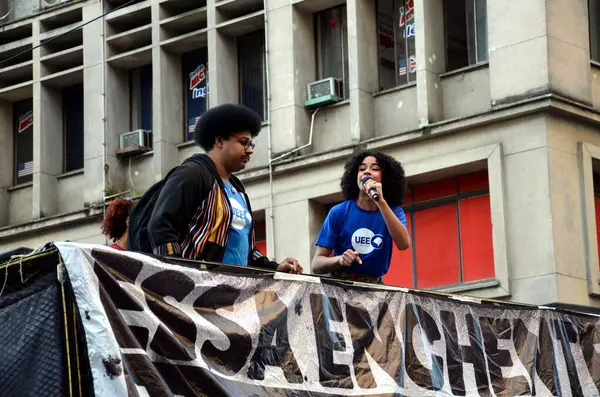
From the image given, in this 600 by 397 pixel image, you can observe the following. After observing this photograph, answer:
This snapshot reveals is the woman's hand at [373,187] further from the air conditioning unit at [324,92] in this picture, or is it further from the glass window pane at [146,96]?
the glass window pane at [146,96]

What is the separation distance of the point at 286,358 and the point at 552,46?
1538 centimetres

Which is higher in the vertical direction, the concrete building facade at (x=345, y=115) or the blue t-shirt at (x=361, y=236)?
the concrete building facade at (x=345, y=115)

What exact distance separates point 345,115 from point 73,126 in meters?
7.27

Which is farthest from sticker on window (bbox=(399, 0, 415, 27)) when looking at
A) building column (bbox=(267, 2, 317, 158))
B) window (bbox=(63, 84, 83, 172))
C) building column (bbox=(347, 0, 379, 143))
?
window (bbox=(63, 84, 83, 172))

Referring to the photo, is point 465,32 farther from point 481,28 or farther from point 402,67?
point 402,67

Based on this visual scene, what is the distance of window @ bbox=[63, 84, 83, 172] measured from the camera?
3067 centimetres

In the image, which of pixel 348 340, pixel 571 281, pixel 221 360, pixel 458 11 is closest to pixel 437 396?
pixel 348 340

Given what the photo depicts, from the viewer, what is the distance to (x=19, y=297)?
26.7 feet

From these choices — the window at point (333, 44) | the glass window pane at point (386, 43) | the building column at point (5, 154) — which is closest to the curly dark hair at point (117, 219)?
the glass window pane at point (386, 43)

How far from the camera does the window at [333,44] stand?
26.7 meters

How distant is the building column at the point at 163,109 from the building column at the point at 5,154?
4.35 metres

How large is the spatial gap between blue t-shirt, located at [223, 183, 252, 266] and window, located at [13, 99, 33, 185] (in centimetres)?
2228

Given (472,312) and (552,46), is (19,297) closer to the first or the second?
(472,312)

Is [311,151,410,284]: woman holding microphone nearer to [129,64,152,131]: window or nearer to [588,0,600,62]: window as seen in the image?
[588,0,600,62]: window
